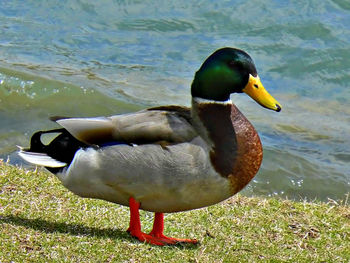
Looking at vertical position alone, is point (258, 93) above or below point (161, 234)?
above

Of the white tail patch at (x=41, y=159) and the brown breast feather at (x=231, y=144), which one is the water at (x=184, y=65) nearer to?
the white tail patch at (x=41, y=159)

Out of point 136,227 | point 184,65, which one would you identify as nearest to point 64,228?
point 136,227

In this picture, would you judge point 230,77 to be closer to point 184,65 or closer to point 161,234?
point 161,234

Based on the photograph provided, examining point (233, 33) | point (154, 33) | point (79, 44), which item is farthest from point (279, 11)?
point (79, 44)

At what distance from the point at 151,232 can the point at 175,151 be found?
72 centimetres

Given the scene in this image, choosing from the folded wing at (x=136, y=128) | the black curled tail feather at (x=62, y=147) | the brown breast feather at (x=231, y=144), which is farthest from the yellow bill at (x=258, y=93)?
the black curled tail feather at (x=62, y=147)

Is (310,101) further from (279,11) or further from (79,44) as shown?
(79,44)

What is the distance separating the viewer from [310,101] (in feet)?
36.2

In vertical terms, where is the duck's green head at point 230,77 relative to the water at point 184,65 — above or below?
above

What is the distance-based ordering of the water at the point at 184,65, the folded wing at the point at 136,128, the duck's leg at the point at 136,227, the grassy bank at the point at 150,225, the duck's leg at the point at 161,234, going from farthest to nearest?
the water at the point at 184,65 → the duck's leg at the point at 161,234 → the duck's leg at the point at 136,227 → the folded wing at the point at 136,128 → the grassy bank at the point at 150,225

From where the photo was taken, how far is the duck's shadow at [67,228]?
4.47 metres

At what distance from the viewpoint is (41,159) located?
467 centimetres

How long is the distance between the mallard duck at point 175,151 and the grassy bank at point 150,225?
0.27 meters

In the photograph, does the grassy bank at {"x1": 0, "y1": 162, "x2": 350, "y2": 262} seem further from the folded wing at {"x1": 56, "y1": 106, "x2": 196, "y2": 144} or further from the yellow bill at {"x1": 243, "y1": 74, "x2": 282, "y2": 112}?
the yellow bill at {"x1": 243, "y1": 74, "x2": 282, "y2": 112}
